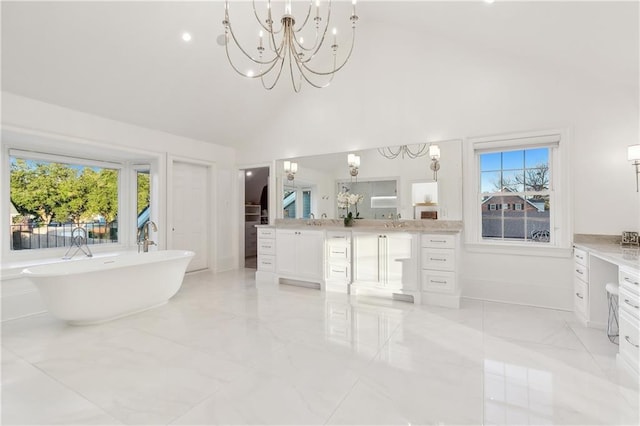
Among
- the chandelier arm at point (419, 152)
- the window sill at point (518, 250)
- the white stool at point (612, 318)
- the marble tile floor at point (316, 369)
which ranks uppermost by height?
Result: the chandelier arm at point (419, 152)

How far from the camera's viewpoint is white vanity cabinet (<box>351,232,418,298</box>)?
4023 millimetres

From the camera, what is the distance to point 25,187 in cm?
446

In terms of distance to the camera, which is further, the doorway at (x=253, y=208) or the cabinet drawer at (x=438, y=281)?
the doorway at (x=253, y=208)

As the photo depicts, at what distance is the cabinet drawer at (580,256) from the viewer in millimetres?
3147

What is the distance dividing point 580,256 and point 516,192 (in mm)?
1073

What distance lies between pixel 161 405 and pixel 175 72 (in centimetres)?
393

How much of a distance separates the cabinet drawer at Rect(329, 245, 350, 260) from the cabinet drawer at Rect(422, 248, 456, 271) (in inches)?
41.4

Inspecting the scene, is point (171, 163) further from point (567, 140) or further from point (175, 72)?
point (567, 140)

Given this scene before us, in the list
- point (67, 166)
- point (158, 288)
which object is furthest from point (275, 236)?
point (67, 166)

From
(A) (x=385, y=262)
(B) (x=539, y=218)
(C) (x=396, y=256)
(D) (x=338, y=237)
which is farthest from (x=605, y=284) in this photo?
(D) (x=338, y=237)

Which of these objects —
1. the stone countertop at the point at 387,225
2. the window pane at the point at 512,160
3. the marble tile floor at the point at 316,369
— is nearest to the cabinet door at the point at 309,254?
the stone countertop at the point at 387,225

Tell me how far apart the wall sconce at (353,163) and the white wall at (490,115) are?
14 centimetres

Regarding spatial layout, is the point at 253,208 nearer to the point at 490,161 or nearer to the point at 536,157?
the point at 490,161

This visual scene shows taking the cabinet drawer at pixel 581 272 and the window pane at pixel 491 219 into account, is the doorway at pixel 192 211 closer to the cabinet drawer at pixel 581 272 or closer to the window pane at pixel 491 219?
the window pane at pixel 491 219
